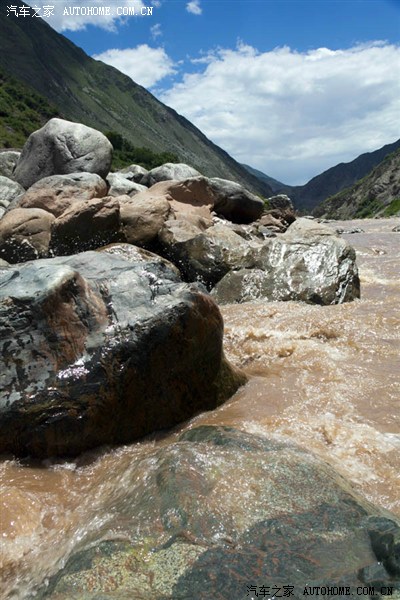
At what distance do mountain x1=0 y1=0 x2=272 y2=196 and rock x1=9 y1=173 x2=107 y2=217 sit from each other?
8005cm

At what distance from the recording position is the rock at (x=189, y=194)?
15202 millimetres

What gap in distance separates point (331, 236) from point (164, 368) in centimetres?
710

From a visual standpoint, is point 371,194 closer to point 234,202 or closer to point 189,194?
point 234,202

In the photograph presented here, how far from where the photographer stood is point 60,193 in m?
12.2

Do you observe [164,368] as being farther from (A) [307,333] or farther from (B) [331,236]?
(B) [331,236]

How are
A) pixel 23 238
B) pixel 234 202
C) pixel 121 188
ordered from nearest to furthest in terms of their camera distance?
pixel 23 238 < pixel 121 188 < pixel 234 202

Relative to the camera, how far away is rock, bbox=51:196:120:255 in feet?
33.4

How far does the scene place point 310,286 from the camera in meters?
9.09

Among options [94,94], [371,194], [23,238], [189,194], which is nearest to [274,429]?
[23,238]

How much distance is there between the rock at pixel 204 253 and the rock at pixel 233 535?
23.0 ft

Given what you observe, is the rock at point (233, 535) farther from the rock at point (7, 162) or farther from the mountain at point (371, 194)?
the mountain at point (371, 194)

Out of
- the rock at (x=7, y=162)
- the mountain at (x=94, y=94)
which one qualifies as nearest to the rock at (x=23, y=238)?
the rock at (x=7, y=162)

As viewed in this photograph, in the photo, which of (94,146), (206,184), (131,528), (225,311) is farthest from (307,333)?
(94,146)

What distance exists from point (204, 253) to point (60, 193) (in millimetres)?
4466
